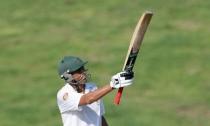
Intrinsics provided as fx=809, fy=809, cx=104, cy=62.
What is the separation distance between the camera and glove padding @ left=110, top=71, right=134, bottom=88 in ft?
28.7

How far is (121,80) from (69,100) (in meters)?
0.84

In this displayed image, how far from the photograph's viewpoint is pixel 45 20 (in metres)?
23.0

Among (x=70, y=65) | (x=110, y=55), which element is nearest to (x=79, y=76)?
(x=70, y=65)

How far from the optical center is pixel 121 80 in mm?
8773

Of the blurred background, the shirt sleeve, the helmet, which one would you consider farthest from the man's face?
the blurred background

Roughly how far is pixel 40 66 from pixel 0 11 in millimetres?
4220

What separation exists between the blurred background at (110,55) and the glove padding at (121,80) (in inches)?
280

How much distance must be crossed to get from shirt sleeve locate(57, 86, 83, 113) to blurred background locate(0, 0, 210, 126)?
6.51m

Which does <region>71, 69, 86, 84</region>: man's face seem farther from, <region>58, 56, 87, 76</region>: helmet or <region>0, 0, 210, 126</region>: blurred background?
<region>0, 0, 210, 126</region>: blurred background

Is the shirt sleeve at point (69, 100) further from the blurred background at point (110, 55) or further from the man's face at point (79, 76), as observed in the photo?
the blurred background at point (110, 55)

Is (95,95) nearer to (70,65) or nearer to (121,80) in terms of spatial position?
(121,80)

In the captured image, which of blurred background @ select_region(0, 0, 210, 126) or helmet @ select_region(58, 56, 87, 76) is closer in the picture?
helmet @ select_region(58, 56, 87, 76)

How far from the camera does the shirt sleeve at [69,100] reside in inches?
366

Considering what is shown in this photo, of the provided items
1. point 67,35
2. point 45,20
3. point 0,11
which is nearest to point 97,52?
point 67,35
